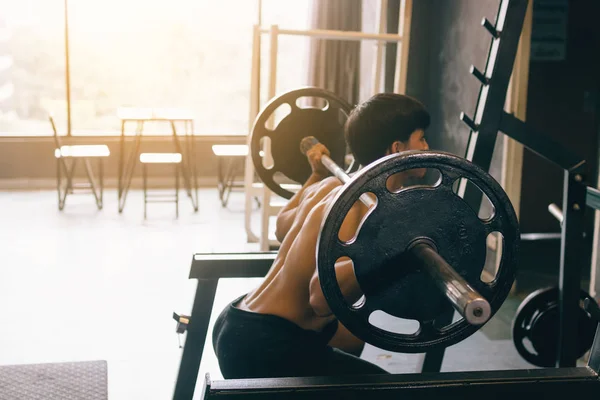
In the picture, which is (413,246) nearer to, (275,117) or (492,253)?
(492,253)

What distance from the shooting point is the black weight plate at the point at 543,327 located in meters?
2.24

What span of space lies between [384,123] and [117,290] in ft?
7.18

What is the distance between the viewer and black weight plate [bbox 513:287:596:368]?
224 cm

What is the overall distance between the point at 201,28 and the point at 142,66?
56 centimetres

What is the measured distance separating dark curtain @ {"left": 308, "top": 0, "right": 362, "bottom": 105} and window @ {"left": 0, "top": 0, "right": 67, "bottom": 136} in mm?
2008

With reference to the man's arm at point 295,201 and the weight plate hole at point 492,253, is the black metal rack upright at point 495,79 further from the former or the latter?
the weight plate hole at point 492,253

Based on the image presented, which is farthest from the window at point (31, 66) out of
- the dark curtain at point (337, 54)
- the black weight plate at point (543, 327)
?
the black weight plate at point (543, 327)

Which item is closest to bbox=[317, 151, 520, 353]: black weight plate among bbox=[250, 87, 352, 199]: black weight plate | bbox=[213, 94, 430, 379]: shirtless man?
bbox=[213, 94, 430, 379]: shirtless man

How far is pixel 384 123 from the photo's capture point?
5.20 ft

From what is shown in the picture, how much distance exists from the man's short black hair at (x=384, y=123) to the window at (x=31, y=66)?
484cm

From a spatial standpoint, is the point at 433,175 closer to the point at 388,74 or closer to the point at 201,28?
the point at 388,74

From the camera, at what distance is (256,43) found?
401 cm

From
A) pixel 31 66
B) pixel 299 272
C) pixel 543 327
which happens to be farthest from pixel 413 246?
pixel 31 66

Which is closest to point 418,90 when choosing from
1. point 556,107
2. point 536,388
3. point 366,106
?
point 556,107
